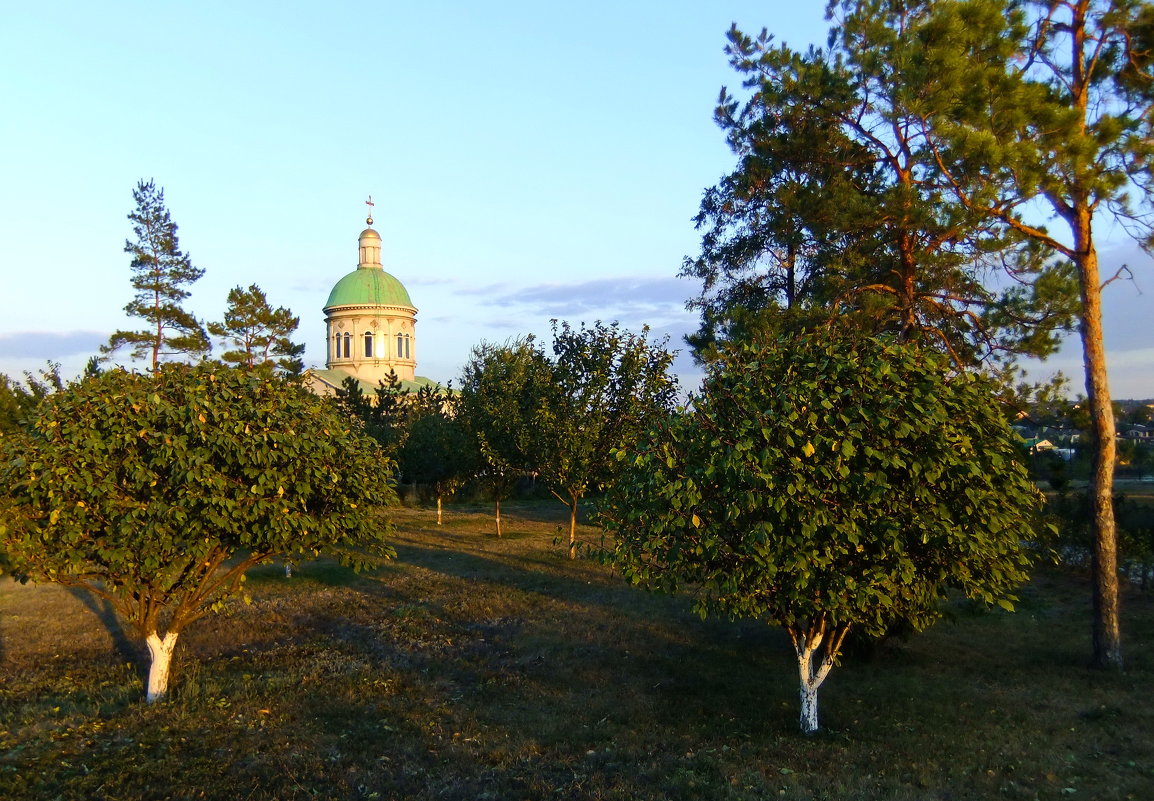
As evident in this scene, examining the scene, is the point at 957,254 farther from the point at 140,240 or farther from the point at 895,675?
the point at 140,240

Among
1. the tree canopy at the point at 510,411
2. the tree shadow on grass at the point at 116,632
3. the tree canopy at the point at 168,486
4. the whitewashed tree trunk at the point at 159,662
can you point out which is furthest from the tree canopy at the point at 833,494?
the tree canopy at the point at 510,411

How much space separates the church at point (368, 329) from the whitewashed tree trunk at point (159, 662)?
63581 millimetres

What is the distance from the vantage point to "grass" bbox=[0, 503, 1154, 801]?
29.1 ft

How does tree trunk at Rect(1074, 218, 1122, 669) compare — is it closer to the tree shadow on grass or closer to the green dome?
the tree shadow on grass

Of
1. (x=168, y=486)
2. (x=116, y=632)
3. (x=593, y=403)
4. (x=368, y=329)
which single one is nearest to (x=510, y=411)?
(x=593, y=403)

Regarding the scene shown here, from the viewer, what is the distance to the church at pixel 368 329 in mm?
75438

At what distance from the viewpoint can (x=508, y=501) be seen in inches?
2288

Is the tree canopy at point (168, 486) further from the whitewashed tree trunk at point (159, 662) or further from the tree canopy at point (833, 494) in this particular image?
the tree canopy at point (833, 494)

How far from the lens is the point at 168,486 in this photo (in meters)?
11.0

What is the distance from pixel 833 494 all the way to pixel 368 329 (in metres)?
70.1

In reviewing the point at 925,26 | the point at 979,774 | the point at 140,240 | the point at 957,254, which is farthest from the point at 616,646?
the point at 140,240

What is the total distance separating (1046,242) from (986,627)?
805 centimetres

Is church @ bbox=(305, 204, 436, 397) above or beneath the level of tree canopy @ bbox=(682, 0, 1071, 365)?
above

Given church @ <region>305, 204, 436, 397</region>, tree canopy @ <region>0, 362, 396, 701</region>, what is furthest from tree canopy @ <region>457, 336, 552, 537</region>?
church @ <region>305, 204, 436, 397</region>
